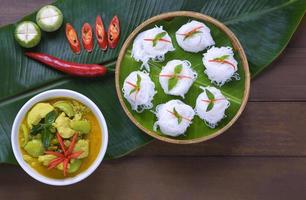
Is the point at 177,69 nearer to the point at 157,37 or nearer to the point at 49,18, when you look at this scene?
the point at 157,37

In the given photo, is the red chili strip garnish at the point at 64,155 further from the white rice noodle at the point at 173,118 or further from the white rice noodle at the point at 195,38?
the white rice noodle at the point at 195,38

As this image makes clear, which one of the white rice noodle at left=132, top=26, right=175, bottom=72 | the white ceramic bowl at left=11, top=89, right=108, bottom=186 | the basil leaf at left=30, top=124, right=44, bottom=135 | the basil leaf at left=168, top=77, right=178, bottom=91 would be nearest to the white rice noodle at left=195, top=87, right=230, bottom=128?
the basil leaf at left=168, top=77, right=178, bottom=91

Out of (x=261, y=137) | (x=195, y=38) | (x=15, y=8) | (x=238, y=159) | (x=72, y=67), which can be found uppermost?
(x=195, y=38)

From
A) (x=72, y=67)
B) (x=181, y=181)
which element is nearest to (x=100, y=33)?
(x=72, y=67)

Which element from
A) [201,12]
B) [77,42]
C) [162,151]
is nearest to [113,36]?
[77,42]

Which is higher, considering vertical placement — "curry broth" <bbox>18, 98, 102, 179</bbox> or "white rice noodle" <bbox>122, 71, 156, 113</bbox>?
"white rice noodle" <bbox>122, 71, 156, 113</bbox>

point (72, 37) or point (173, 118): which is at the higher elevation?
point (72, 37)

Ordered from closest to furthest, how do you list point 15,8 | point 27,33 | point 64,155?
point 64,155, point 27,33, point 15,8

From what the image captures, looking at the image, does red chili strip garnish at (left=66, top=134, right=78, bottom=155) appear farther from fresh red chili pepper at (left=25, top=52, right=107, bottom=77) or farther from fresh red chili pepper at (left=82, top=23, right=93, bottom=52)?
fresh red chili pepper at (left=82, top=23, right=93, bottom=52)
